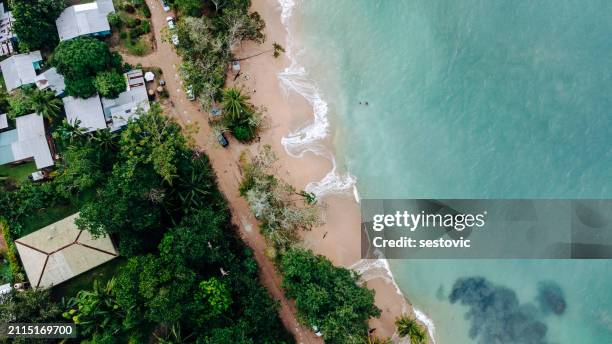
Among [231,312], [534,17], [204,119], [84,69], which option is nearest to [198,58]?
[204,119]

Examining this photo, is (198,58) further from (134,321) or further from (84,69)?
(134,321)

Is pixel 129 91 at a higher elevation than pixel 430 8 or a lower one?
lower

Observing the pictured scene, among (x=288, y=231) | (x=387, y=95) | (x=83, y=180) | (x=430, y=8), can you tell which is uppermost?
(x=430, y=8)

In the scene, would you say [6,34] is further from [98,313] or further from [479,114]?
[479,114]

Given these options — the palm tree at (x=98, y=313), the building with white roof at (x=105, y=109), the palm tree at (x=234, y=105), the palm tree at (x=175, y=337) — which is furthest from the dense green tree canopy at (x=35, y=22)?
the palm tree at (x=175, y=337)

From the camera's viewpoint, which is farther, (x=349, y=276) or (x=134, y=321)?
(x=349, y=276)

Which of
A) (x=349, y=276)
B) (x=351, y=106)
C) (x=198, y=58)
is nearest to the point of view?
(x=349, y=276)

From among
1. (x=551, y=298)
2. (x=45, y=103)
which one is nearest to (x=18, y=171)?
(x=45, y=103)

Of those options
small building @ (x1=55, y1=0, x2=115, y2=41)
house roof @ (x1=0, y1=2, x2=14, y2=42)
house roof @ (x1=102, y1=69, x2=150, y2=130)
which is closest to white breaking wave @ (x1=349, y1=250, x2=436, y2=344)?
house roof @ (x1=102, y1=69, x2=150, y2=130)
